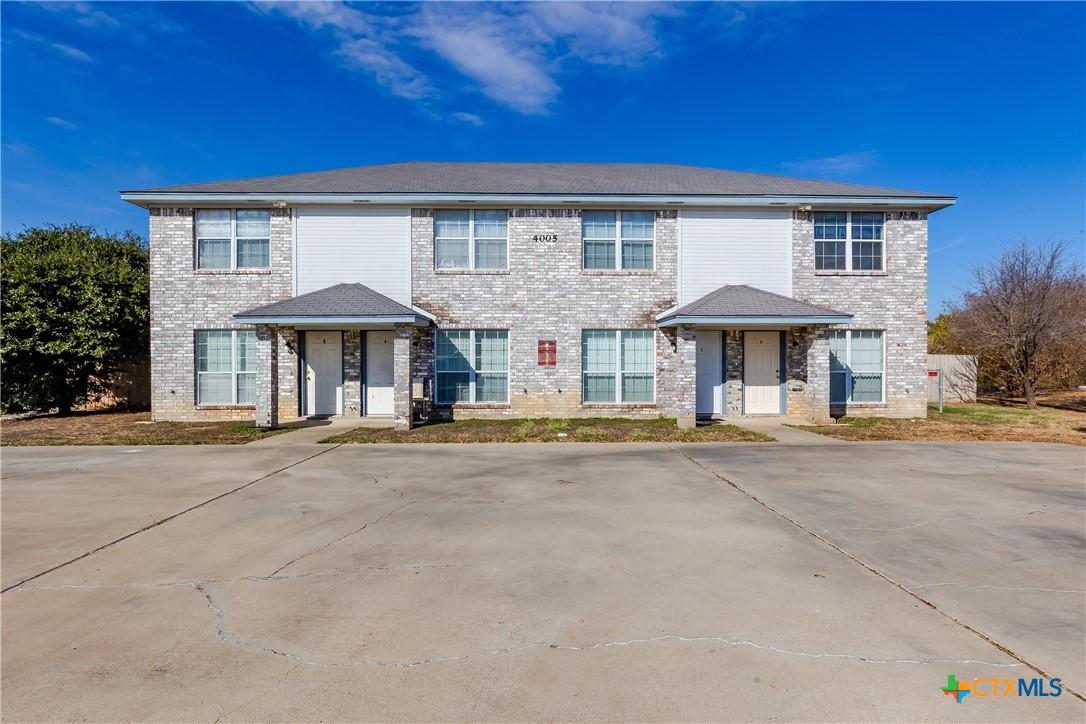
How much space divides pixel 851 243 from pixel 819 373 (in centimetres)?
432

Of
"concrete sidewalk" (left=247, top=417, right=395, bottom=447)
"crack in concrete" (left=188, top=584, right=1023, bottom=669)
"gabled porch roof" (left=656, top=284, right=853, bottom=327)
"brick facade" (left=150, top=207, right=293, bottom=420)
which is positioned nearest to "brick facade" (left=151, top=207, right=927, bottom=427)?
"brick facade" (left=150, top=207, right=293, bottom=420)

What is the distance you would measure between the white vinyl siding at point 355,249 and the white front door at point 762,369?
1007cm

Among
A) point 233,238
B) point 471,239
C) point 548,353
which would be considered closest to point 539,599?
point 548,353

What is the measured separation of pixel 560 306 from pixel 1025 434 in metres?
11.6

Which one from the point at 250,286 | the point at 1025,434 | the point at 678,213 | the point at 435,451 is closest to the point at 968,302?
the point at 1025,434

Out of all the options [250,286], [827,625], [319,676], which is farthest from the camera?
[250,286]

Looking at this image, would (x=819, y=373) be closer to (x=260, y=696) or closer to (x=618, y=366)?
(x=618, y=366)

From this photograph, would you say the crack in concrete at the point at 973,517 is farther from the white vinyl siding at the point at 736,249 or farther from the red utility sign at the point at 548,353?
the red utility sign at the point at 548,353

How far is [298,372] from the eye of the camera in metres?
15.1

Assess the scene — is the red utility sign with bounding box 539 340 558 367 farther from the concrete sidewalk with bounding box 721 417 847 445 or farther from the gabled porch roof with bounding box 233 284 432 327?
the concrete sidewalk with bounding box 721 417 847 445

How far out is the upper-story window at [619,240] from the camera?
15.2m

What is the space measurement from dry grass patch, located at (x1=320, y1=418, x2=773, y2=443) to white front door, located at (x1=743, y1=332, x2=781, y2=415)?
2.43 metres

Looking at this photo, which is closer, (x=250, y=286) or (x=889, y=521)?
(x=889, y=521)

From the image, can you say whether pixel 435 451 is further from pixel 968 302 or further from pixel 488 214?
pixel 968 302
